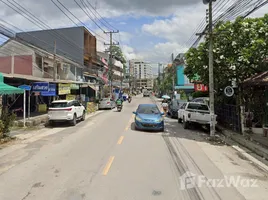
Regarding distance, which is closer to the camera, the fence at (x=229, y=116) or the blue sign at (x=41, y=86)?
the fence at (x=229, y=116)

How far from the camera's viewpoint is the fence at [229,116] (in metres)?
14.7

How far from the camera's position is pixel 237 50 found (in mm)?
14562

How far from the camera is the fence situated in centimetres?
1472

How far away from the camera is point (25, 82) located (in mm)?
21812

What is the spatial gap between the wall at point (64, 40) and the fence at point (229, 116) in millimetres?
31230

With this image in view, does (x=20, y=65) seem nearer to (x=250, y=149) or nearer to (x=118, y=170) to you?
(x=118, y=170)

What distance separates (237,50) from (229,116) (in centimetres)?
430

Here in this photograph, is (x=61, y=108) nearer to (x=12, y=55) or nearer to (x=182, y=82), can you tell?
(x=12, y=55)

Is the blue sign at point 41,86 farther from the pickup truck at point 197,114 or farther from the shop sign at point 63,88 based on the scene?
the pickup truck at point 197,114

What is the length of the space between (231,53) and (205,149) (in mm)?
6763

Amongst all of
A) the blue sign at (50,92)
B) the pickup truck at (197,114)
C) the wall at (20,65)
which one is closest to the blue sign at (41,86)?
the blue sign at (50,92)

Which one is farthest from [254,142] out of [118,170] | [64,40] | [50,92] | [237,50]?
[64,40]

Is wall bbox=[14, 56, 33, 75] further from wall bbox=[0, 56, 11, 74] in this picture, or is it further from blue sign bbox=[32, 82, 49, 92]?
blue sign bbox=[32, 82, 49, 92]

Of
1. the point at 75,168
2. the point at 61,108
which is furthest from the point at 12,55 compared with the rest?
the point at 75,168
